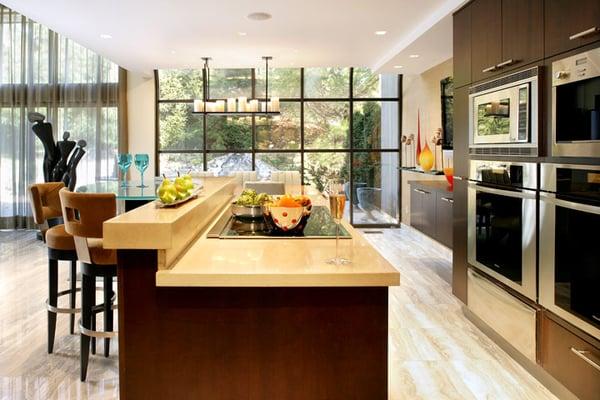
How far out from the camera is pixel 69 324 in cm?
365

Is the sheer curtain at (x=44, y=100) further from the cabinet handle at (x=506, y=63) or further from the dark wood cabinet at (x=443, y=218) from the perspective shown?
the cabinet handle at (x=506, y=63)

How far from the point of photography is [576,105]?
96.7 inches

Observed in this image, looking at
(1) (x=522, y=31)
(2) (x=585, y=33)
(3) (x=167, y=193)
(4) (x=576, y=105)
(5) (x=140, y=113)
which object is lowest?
(3) (x=167, y=193)

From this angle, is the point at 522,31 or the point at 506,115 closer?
the point at 522,31

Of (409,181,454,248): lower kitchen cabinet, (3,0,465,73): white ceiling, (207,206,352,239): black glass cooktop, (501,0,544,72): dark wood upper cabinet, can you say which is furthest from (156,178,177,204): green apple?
(409,181,454,248): lower kitchen cabinet

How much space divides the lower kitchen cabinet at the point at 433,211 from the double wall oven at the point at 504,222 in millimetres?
1008

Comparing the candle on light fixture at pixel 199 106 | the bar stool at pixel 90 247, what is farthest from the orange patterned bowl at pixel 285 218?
the candle on light fixture at pixel 199 106

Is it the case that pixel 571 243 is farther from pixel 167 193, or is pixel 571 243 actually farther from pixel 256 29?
pixel 256 29

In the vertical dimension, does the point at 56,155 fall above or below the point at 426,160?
above

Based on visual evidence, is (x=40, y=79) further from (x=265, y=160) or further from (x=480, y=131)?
(x=480, y=131)

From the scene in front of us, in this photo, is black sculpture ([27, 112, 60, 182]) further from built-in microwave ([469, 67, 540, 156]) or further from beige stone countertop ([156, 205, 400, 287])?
beige stone countertop ([156, 205, 400, 287])

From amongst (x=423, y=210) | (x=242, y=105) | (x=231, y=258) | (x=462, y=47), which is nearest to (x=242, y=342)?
(x=231, y=258)

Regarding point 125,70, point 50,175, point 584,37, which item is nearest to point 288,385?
point 584,37

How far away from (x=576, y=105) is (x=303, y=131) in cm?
643
